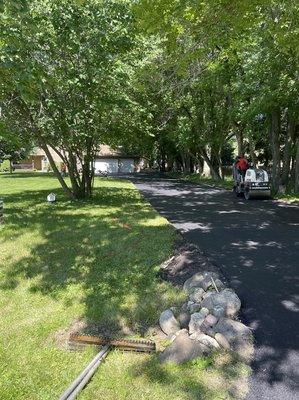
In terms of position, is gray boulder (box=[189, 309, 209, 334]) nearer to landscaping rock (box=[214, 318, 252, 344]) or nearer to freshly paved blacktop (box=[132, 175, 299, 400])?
landscaping rock (box=[214, 318, 252, 344])

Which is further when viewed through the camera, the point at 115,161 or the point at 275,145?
the point at 115,161

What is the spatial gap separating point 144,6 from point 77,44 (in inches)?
193

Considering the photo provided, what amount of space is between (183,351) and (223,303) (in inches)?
41.3

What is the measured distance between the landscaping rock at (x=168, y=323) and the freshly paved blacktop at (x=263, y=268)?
904 mm

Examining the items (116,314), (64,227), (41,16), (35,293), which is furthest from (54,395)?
(41,16)

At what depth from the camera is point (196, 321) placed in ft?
17.5

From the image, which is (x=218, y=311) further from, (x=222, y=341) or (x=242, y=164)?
(x=242, y=164)

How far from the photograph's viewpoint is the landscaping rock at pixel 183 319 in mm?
5574

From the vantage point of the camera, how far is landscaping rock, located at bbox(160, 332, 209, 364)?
472 centimetres

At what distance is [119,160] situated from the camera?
241 feet

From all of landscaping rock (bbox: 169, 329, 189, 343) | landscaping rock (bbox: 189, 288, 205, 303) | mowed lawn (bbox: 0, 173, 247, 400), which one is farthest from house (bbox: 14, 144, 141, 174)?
landscaping rock (bbox: 169, 329, 189, 343)

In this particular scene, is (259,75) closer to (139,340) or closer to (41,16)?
(41,16)

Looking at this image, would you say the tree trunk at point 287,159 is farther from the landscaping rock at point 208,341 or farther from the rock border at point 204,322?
the landscaping rock at point 208,341

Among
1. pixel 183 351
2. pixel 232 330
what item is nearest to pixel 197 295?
pixel 232 330
